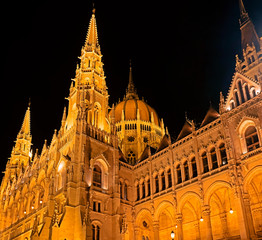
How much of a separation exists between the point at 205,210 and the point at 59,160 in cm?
1966

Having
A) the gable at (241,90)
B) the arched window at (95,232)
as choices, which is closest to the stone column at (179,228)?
the arched window at (95,232)

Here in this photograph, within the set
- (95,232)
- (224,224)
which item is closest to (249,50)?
(224,224)

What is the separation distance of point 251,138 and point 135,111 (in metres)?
31.6

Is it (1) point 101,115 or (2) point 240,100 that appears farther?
(1) point 101,115

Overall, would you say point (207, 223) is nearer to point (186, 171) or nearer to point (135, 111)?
point (186, 171)

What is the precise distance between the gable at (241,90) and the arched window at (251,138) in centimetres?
337

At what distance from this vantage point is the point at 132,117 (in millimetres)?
A: 60562

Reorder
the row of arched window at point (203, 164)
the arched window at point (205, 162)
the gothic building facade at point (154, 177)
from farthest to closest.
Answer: the arched window at point (205, 162) < the row of arched window at point (203, 164) < the gothic building facade at point (154, 177)

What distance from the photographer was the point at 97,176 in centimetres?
4025

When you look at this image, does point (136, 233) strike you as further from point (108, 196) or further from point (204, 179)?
point (204, 179)

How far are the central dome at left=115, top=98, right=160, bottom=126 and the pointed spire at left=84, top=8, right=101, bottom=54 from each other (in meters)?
13.6

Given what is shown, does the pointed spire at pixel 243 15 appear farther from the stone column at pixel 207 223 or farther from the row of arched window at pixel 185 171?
the stone column at pixel 207 223

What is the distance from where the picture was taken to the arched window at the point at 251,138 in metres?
31.5

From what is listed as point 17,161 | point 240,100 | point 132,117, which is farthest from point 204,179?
point 17,161
